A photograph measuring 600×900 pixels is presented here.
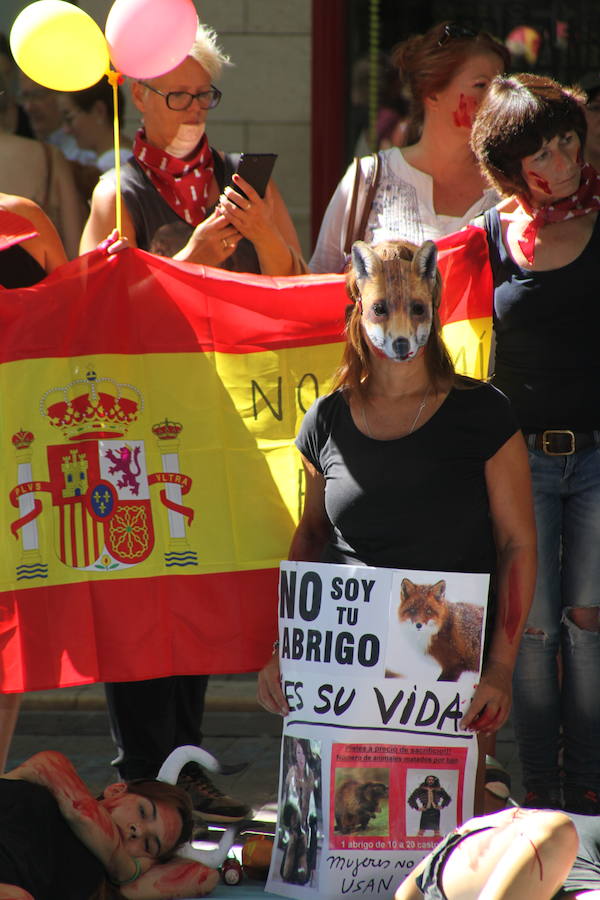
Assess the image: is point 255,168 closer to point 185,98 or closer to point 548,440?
point 185,98

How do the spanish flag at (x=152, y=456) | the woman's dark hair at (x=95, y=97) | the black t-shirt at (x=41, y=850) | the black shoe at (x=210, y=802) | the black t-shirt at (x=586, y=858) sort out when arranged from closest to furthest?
the black t-shirt at (x=586, y=858) < the black t-shirt at (x=41, y=850) < the spanish flag at (x=152, y=456) < the black shoe at (x=210, y=802) < the woman's dark hair at (x=95, y=97)

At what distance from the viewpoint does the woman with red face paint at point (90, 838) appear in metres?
3.24

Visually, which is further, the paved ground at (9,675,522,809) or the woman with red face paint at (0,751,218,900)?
the paved ground at (9,675,522,809)

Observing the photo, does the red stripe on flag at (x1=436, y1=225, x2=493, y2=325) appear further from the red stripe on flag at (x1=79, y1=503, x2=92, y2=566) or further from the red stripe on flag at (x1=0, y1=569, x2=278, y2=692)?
the red stripe on flag at (x1=79, y1=503, x2=92, y2=566)

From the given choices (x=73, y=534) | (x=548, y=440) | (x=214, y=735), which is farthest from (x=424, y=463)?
(x=214, y=735)

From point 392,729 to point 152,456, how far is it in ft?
3.84

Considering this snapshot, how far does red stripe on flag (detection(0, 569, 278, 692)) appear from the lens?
3846mm

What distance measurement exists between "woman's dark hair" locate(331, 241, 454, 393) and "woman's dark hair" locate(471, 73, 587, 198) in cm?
47

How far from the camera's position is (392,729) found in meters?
3.29

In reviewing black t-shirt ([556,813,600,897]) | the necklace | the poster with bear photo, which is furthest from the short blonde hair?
black t-shirt ([556,813,600,897])

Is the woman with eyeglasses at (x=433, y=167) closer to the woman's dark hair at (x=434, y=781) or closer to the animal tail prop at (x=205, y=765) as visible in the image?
the animal tail prop at (x=205, y=765)

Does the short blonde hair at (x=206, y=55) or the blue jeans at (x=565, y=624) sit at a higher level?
the short blonde hair at (x=206, y=55)

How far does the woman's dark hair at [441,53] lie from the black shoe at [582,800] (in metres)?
2.26

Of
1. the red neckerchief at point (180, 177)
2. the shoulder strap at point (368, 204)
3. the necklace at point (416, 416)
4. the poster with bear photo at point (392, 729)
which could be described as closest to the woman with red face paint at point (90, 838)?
the poster with bear photo at point (392, 729)
